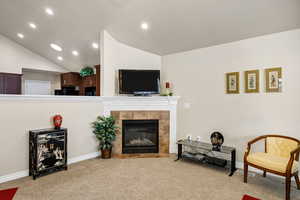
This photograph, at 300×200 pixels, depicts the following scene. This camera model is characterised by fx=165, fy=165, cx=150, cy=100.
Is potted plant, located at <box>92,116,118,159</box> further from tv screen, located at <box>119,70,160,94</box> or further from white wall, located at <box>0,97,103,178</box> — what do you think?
tv screen, located at <box>119,70,160,94</box>

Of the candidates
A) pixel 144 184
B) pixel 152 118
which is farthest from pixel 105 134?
pixel 144 184

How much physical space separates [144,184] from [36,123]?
214 centimetres

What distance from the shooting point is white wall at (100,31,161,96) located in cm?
377

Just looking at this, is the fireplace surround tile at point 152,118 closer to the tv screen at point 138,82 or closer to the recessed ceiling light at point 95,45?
the tv screen at point 138,82

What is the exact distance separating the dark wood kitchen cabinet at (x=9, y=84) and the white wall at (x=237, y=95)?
13.4 ft

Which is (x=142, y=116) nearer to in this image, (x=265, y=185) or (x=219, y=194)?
(x=219, y=194)

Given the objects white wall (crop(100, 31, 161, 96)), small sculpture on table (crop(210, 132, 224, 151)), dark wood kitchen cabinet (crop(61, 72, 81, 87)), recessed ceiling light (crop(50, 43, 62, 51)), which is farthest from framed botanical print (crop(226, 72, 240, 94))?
dark wood kitchen cabinet (crop(61, 72, 81, 87))

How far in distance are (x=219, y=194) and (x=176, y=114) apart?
80.3 inches

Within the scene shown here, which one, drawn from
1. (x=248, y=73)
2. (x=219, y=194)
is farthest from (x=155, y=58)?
(x=219, y=194)

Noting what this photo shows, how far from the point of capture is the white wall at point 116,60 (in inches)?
149

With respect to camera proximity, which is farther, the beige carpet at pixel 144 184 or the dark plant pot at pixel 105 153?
the dark plant pot at pixel 105 153

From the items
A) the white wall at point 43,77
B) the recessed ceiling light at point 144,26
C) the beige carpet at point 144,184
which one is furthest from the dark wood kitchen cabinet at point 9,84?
the recessed ceiling light at point 144,26

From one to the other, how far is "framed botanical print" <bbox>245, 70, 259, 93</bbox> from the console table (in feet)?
3.78

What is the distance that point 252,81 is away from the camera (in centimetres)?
305
